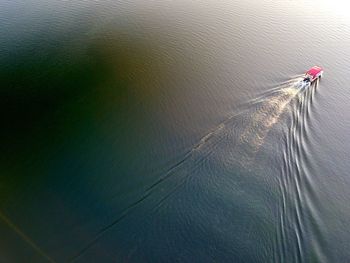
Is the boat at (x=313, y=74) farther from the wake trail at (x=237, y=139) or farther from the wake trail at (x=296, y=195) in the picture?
the wake trail at (x=296, y=195)

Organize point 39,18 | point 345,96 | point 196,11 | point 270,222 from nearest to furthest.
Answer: point 270,222
point 345,96
point 39,18
point 196,11

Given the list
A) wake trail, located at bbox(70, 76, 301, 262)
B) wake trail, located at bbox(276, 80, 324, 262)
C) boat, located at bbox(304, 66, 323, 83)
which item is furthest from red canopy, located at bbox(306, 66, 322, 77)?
wake trail, located at bbox(276, 80, 324, 262)

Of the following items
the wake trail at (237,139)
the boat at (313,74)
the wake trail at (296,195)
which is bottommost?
the wake trail at (296,195)

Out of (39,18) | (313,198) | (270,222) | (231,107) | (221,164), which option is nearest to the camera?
(270,222)

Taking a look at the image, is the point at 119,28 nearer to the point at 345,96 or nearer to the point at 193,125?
the point at 193,125

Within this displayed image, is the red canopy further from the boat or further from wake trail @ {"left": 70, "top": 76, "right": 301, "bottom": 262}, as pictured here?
wake trail @ {"left": 70, "top": 76, "right": 301, "bottom": 262}

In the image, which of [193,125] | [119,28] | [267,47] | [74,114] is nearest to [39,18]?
[119,28]

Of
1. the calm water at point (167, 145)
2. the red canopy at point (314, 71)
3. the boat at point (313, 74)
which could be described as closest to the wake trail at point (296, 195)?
the calm water at point (167, 145)

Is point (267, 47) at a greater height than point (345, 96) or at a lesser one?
greater
